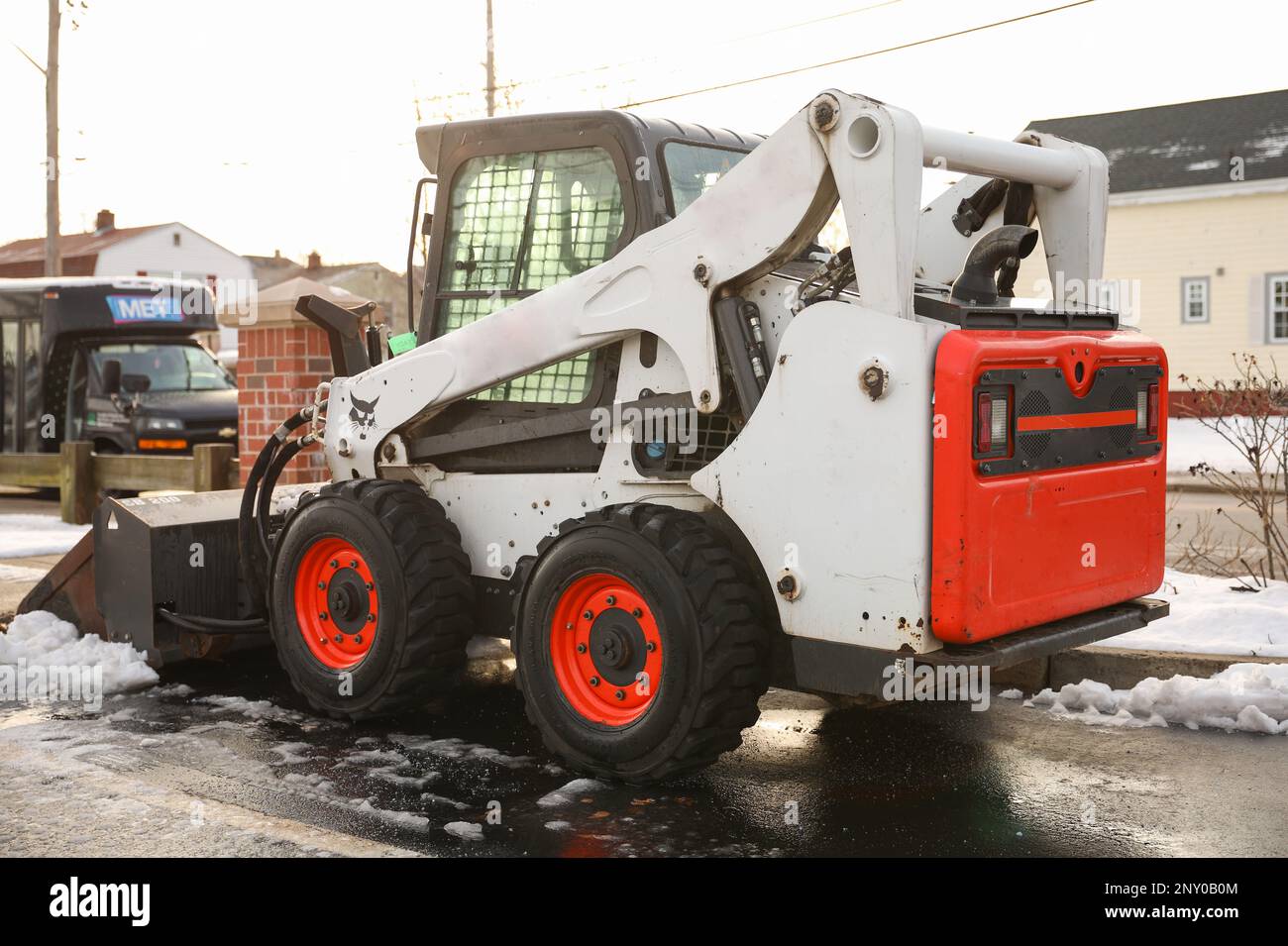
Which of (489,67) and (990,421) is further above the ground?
(489,67)

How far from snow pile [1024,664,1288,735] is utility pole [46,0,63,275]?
24.1 meters

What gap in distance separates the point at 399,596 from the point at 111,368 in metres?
11.9

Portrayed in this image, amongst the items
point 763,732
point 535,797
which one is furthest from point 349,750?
point 763,732

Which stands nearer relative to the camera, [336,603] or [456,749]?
[456,749]

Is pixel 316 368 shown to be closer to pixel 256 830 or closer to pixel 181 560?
pixel 181 560

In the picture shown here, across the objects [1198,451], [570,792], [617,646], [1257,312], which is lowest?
[570,792]

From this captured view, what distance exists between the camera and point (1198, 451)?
21.5m

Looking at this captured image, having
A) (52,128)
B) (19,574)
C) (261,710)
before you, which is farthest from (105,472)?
(52,128)

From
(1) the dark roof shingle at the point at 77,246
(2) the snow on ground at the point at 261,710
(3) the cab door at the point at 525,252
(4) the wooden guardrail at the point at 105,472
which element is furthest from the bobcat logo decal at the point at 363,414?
(1) the dark roof shingle at the point at 77,246

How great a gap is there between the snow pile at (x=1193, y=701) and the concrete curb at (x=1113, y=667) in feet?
0.29

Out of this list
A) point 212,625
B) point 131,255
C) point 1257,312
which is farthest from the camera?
point 131,255

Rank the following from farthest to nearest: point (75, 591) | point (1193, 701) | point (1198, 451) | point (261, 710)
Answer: point (1198, 451) → point (75, 591) → point (261, 710) → point (1193, 701)

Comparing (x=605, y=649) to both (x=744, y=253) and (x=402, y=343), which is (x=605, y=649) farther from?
(x=402, y=343)
